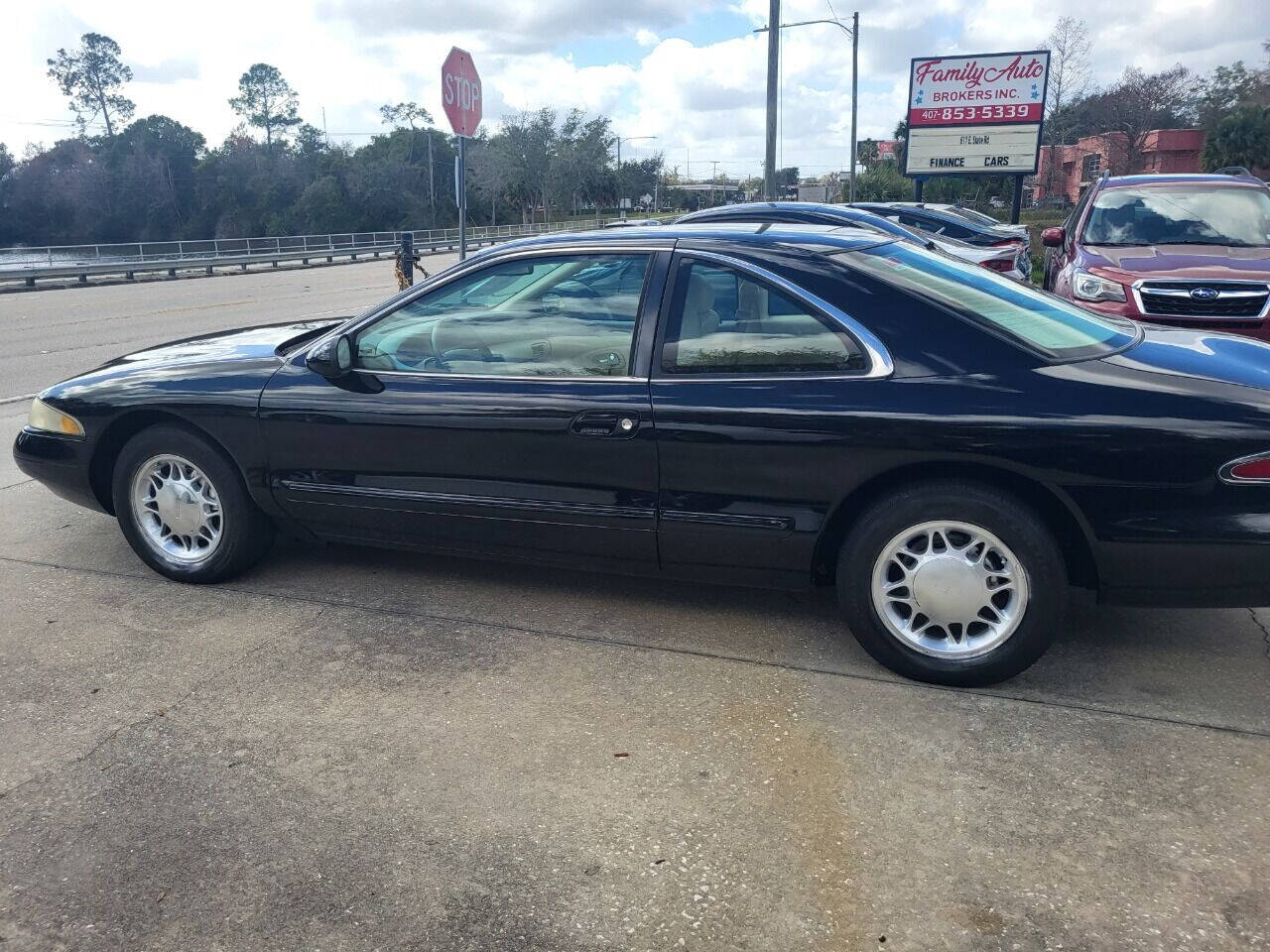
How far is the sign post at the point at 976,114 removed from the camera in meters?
22.7

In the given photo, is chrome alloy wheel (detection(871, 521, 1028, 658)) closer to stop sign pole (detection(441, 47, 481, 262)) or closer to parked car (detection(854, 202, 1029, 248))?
stop sign pole (detection(441, 47, 481, 262))

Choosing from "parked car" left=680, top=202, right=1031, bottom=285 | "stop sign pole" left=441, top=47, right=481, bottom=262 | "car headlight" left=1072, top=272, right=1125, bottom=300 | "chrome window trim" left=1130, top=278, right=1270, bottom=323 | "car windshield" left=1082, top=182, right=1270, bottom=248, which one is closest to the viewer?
"chrome window trim" left=1130, top=278, right=1270, bottom=323

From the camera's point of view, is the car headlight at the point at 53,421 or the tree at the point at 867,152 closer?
the car headlight at the point at 53,421

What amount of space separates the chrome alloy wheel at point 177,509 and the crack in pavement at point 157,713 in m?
0.72

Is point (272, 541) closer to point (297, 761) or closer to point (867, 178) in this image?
point (297, 761)

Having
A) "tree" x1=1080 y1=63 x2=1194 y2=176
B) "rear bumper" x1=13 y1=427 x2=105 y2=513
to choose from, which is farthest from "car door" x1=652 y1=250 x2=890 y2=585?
"tree" x1=1080 y1=63 x2=1194 y2=176

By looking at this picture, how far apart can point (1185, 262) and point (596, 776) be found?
6.83 m

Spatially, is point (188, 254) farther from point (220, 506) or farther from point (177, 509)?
point (220, 506)

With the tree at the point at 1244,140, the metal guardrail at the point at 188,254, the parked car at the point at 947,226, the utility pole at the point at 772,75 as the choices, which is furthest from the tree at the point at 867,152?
the parked car at the point at 947,226

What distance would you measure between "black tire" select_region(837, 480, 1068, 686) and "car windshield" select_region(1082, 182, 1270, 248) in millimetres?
6422

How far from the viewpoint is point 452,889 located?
8.53 feet

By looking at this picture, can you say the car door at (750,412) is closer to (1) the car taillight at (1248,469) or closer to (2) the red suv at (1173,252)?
(1) the car taillight at (1248,469)

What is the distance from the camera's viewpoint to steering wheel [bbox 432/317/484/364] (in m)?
4.18

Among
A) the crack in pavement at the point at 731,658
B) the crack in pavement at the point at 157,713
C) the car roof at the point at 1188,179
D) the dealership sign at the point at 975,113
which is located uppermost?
the dealership sign at the point at 975,113
